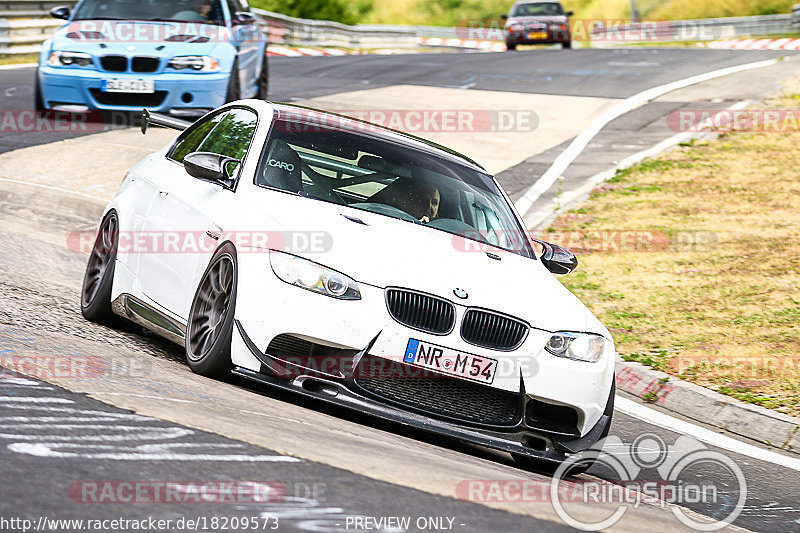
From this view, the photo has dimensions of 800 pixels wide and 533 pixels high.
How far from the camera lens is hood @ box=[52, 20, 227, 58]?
46.3 feet

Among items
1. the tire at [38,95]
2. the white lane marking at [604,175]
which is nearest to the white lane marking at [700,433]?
the white lane marking at [604,175]

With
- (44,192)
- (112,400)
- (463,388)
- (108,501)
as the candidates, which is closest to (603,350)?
(463,388)

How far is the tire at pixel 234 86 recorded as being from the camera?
1448 cm

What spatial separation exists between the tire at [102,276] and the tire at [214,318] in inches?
49.8

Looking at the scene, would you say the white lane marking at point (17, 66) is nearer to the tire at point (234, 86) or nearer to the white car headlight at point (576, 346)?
the tire at point (234, 86)

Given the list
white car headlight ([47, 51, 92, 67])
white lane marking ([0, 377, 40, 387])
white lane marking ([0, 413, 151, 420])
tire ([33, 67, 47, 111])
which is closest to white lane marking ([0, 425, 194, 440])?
white lane marking ([0, 413, 151, 420])

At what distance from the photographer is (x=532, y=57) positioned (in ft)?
97.3

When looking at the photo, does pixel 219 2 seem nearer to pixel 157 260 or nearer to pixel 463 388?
pixel 157 260

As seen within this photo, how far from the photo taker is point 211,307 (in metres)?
6.04

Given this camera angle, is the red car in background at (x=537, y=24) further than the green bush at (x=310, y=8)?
No

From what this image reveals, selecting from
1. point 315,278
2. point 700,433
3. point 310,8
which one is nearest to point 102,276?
point 315,278

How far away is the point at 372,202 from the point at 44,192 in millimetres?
6009

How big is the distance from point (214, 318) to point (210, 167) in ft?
3.43

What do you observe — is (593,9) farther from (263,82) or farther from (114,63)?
(114,63)
